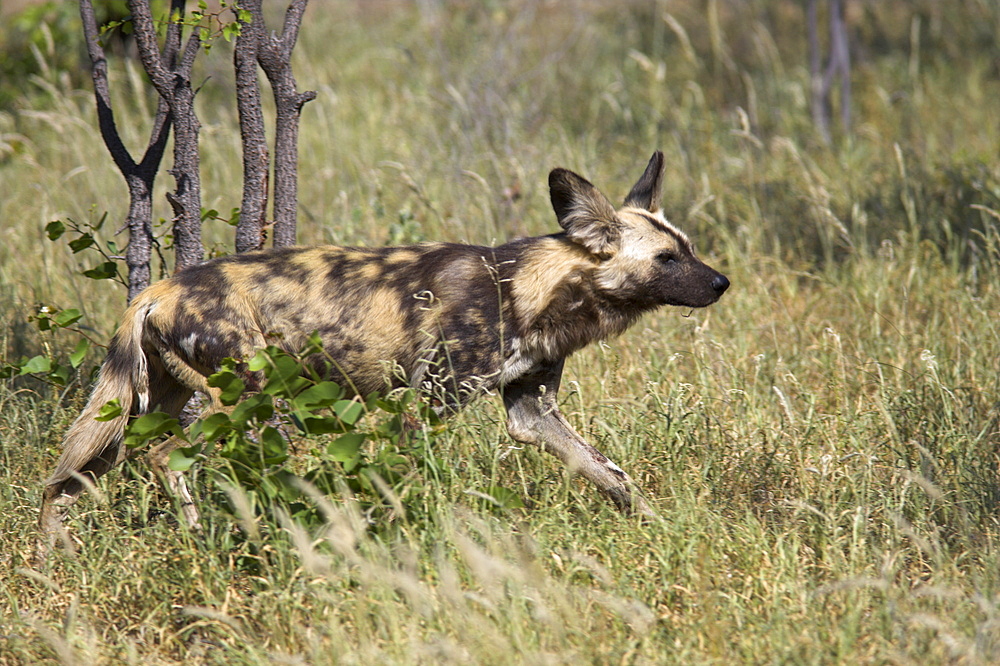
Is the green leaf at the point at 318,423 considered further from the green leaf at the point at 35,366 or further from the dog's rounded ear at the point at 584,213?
the dog's rounded ear at the point at 584,213

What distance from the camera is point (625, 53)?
9.56m

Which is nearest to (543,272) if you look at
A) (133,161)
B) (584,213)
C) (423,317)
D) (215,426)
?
(584,213)

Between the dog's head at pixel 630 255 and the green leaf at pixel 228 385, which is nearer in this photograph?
the green leaf at pixel 228 385

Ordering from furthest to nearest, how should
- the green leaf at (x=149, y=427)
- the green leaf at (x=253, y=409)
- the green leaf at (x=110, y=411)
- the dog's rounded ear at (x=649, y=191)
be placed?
the dog's rounded ear at (x=649, y=191) < the green leaf at (x=110, y=411) < the green leaf at (x=149, y=427) < the green leaf at (x=253, y=409)

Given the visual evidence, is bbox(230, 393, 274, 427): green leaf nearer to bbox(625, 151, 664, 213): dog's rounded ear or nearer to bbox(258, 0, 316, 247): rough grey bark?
bbox(258, 0, 316, 247): rough grey bark

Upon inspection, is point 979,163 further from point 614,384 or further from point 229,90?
point 229,90

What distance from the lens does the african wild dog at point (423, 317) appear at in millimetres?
3166

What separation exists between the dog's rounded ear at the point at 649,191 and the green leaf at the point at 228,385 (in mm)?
1954

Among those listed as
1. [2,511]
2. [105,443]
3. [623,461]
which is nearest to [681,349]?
[623,461]

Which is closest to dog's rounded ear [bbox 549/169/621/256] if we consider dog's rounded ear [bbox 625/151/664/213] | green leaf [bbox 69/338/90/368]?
dog's rounded ear [bbox 625/151/664/213]

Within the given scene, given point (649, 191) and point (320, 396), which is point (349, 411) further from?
point (649, 191)

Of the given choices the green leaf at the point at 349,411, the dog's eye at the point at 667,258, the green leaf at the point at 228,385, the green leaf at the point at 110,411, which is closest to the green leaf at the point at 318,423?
the green leaf at the point at 349,411

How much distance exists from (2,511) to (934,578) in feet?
9.72

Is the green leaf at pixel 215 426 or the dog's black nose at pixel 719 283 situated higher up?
the dog's black nose at pixel 719 283
